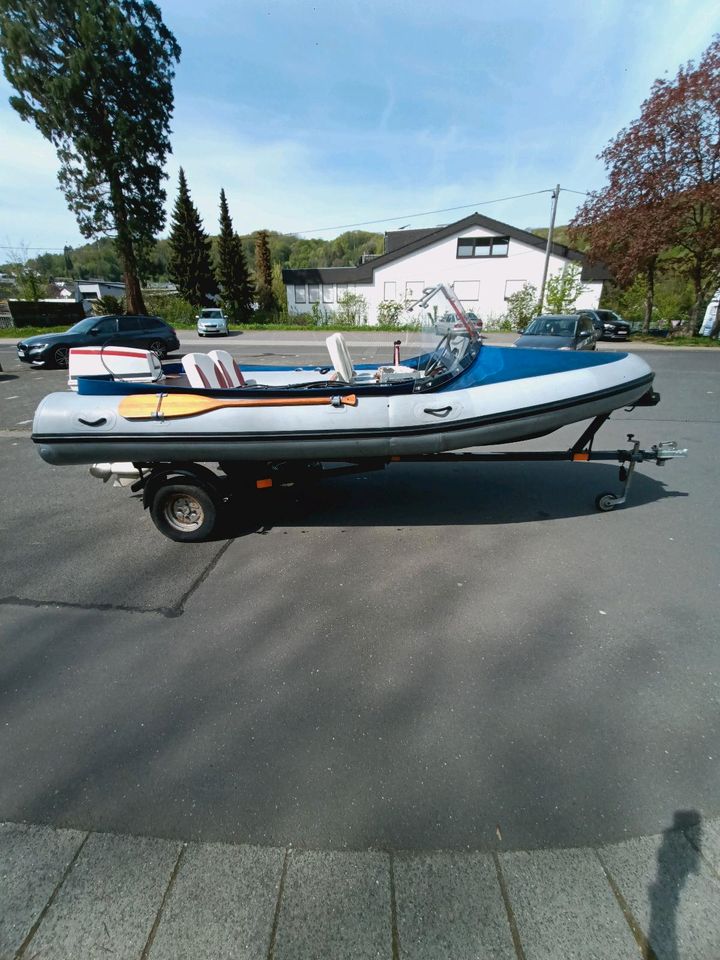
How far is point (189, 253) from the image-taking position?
118ft

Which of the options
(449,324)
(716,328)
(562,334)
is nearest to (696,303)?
(716,328)

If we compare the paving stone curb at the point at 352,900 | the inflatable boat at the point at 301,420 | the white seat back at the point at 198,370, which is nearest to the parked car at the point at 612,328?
the inflatable boat at the point at 301,420

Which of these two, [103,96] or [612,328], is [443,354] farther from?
[103,96]

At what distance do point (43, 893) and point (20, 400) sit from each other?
34.2 ft

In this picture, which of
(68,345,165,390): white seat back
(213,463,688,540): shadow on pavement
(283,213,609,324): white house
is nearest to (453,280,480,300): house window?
(283,213,609,324): white house

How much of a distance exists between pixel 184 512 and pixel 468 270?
31340mm

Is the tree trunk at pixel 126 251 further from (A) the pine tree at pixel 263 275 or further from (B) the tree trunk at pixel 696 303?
(B) the tree trunk at pixel 696 303

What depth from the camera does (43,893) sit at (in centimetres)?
157

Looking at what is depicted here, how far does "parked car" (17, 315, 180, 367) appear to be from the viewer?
12430 mm

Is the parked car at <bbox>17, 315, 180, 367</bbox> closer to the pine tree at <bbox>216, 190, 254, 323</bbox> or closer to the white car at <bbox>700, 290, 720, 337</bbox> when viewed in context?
the pine tree at <bbox>216, 190, 254, 323</bbox>

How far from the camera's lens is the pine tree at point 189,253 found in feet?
118

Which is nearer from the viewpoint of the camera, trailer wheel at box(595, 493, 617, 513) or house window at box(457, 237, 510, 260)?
trailer wheel at box(595, 493, 617, 513)

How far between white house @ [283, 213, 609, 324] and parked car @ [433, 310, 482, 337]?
25.5 metres

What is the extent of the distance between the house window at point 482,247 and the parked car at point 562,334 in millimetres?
19936
